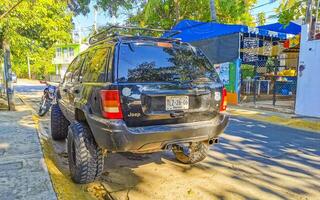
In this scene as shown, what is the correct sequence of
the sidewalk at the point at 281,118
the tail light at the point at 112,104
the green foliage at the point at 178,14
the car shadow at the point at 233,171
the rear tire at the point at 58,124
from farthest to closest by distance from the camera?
the green foliage at the point at 178,14 → the sidewalk at the point at 281,118 → the rear tire at the point at 58,124 → the car shadow at the point at 233,171 → the tail light at the point at 112,104

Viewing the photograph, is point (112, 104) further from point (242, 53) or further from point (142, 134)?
point (242, 53)

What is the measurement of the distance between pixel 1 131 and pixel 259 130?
5.87 m

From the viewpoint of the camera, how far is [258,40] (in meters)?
12.8

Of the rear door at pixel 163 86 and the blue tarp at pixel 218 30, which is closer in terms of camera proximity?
the rear door at pixel 163 86

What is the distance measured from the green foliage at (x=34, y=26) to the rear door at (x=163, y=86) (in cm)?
645

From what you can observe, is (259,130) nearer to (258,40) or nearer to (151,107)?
(151,107)

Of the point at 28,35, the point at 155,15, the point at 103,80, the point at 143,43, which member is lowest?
the point at 103,80

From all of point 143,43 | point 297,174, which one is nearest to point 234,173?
point 297,174

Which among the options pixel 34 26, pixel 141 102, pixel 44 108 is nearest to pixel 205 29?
pixel 34 26

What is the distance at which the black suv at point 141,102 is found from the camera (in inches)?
126

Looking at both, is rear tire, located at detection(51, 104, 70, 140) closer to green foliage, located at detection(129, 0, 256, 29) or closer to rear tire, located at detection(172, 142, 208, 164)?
rear tire, located at detection(172, 142, 208, 164)

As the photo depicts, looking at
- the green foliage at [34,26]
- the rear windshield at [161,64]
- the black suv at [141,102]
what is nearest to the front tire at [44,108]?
the green foliage at [34,26]

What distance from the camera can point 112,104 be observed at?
3.15 metres

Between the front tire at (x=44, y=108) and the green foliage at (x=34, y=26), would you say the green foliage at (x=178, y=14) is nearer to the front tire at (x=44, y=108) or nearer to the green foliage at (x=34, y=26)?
the green foliage at (x=34, y=26)
